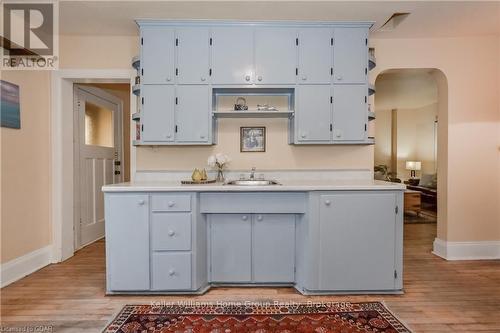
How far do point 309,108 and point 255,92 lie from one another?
1.91 feet

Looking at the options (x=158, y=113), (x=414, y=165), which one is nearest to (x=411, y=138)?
(x=414, y=165)

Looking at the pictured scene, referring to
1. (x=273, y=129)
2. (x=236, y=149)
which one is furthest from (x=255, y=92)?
(x=236, y=149)

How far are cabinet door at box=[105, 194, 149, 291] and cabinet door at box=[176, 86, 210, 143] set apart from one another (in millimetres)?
737

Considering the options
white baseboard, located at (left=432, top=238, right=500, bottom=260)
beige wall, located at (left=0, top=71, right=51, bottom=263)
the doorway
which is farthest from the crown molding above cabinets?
the doorway

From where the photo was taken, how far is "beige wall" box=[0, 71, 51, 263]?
258cm

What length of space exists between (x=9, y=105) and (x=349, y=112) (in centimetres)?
310

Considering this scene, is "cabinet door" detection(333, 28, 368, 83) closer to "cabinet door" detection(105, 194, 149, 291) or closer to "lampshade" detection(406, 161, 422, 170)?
"cabinet door" detection(105, 194, 149, 291)

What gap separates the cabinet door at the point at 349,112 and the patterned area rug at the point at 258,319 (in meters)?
1.45

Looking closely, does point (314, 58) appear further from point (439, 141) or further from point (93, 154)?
point (93, 154)

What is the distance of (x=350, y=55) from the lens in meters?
2.70

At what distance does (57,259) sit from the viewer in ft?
10.2

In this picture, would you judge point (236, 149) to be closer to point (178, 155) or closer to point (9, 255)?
point (178, 155)

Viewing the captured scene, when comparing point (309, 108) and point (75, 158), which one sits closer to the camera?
point (309, 108)
